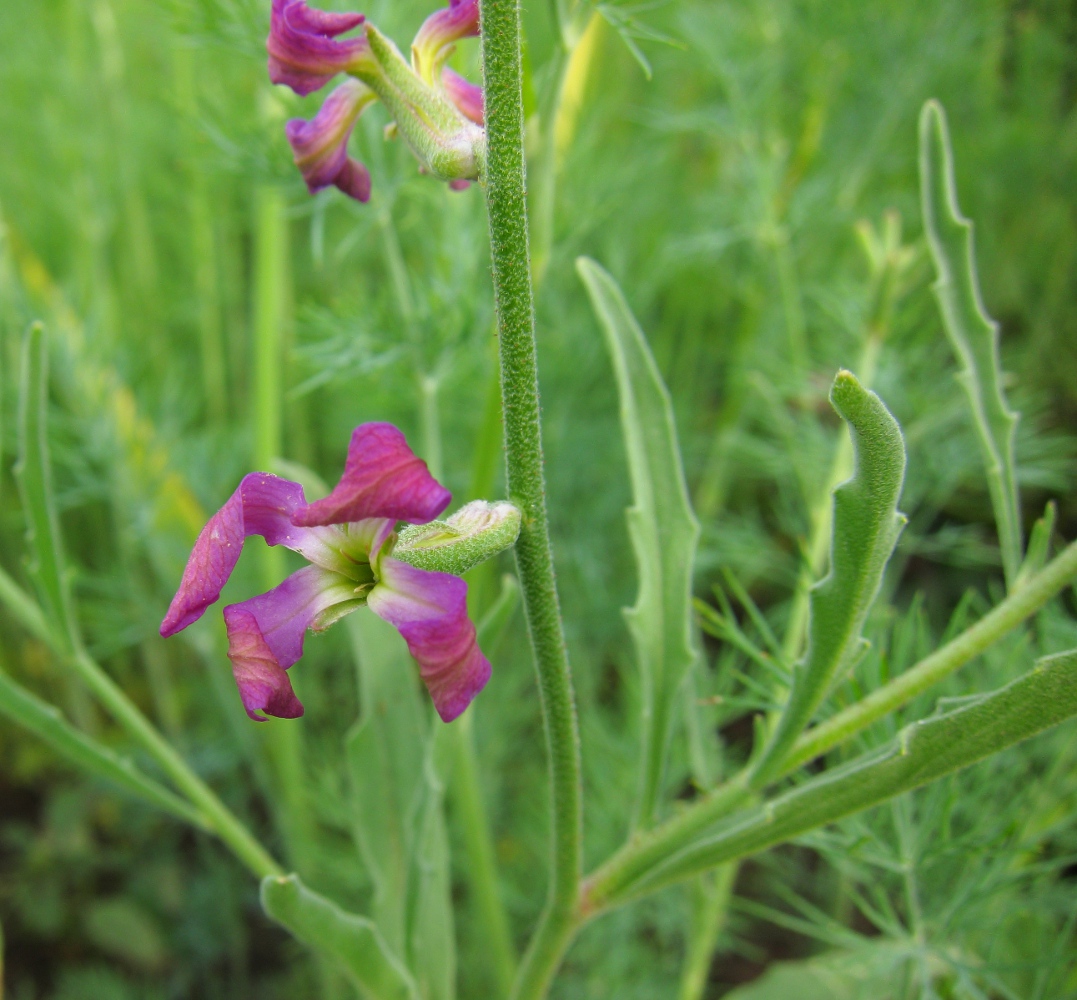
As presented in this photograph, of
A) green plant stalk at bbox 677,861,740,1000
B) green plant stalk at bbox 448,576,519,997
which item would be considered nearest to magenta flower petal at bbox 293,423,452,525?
green plant stalk at bbox 448,576,519,997

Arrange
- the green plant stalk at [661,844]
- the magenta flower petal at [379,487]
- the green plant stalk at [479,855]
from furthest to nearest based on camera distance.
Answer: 1. the green plant stalk at [479,855]
2. the green plant stalk at [661,844]
3. the magenta flower petal at [379,487]

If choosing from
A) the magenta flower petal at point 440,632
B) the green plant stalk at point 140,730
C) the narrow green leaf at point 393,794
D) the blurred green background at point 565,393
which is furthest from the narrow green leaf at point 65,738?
the magenta flower petal at point 440,632

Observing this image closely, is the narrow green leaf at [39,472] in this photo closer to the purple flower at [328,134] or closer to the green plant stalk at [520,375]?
the purple flower at [328,134]

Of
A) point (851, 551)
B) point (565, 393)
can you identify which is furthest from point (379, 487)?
point (565, 393)

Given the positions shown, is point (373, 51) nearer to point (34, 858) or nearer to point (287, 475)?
point (287, 475)

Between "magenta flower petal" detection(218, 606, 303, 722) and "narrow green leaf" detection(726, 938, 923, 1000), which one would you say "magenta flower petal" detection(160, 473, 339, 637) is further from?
"narrow green leaf" detection(726, 938, 923, 1000)

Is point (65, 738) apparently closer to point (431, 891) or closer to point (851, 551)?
point (431, 891)

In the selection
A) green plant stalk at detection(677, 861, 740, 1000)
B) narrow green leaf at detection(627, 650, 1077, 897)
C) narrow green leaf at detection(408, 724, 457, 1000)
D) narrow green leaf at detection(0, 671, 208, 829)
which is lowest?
green plant stalk at detection(677, 861, 740, 1000)
